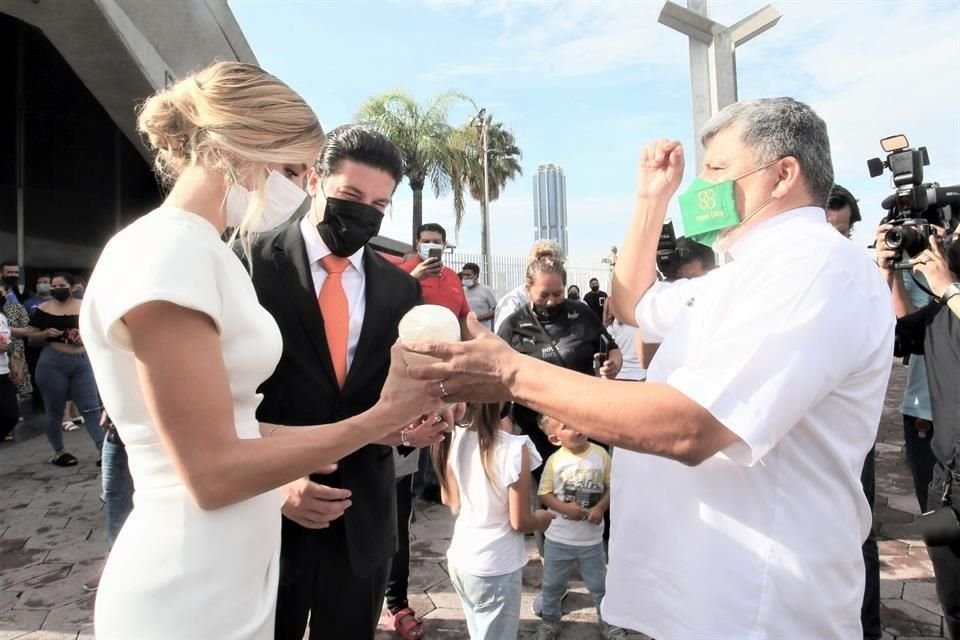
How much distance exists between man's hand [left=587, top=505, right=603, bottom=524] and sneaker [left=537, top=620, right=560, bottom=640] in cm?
57

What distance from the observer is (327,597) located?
1909 mm

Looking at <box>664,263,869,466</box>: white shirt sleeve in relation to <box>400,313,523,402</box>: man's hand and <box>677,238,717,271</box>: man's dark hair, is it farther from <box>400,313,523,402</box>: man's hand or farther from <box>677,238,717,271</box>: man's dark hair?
<box>677,238,717,271</box>: man's dark hair

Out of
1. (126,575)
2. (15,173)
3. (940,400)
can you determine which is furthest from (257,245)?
(15,173)

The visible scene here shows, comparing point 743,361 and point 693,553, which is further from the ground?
point 743,361

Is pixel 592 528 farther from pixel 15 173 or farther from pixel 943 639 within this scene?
pixel 15 173

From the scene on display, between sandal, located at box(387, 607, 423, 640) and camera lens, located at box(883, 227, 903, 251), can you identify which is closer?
camera lens, located at box(883, 227, 903, 251)

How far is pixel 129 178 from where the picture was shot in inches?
594

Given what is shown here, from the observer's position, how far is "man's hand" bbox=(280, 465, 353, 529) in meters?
1.75

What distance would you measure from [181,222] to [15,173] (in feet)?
50.4

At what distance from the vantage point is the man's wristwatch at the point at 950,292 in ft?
8.48

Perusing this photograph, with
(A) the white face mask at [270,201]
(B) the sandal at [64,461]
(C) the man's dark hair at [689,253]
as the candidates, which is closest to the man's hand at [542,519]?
(A) the white face mask at [270,201]

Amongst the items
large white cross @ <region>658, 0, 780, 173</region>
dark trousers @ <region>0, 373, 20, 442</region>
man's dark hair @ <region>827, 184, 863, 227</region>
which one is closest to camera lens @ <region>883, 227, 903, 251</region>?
man's dark hair @ <region>827, 184, 863, 227</region>

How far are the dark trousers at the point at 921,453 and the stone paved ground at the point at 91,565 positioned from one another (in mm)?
703

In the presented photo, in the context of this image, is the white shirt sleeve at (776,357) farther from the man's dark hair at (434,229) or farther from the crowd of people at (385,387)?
the man's dark hair at (434,229)
